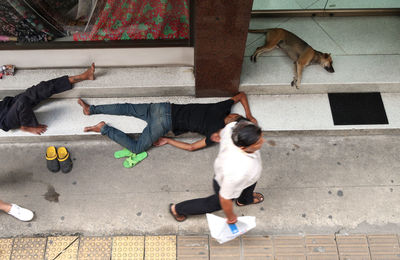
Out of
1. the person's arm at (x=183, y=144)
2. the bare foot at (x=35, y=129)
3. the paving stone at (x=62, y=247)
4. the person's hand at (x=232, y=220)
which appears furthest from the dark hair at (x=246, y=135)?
the bare foot at (x=35, y=129)

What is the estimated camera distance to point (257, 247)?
12.3ft

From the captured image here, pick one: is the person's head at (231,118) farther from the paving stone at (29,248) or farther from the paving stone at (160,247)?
the paving stone at (29,248)

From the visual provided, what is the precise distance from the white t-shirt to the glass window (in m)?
1.83

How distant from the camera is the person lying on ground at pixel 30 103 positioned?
3.96 m

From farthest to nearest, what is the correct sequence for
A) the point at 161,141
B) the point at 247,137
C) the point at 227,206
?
1. the point at 161,141
2. the point at 227,206
3. the point at 247,137

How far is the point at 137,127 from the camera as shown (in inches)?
169

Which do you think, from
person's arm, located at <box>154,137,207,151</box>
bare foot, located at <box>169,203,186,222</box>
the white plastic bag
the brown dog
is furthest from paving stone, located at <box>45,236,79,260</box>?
the brown dog

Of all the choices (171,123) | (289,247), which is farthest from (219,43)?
(289,247)

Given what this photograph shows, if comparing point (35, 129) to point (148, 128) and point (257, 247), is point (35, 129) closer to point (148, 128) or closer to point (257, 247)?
point (148, 128)

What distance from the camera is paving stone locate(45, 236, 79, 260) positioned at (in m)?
3.71

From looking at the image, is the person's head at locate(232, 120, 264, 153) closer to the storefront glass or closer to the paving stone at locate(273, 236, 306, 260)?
the paving stone at locate(273, 236, 306, 260)

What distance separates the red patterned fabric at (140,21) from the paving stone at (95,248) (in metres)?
2.37

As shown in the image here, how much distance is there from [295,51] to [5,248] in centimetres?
411

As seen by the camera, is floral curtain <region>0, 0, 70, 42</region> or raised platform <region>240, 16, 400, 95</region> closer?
floral curtain <region>0, 0, 70, 42</region>
